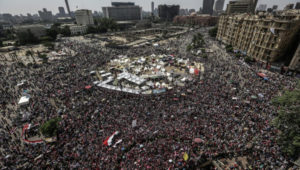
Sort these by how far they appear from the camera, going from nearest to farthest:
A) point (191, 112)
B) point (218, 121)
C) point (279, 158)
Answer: point (279, 158) → point (218, 121) → point (191, 112)

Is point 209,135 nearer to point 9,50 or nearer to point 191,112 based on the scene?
point 191,112

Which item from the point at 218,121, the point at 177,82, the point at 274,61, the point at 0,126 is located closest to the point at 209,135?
the point at 218,121

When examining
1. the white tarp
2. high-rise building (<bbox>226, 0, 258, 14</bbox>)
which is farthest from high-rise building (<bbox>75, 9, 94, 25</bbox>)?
high-rise building (<bbox>226, 0, 258, 14</bbox>)

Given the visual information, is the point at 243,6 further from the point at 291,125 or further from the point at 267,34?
the point at 291,125

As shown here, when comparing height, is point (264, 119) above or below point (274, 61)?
below

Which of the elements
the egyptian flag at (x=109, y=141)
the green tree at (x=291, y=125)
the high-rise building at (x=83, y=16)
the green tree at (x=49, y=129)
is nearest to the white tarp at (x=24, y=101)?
the green tree at (x=49, y=129)

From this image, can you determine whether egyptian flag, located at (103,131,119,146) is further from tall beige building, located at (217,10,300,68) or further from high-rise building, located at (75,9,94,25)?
high-rise building, located at (75,9,94,25)

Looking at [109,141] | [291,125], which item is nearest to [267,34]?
[291,125]
